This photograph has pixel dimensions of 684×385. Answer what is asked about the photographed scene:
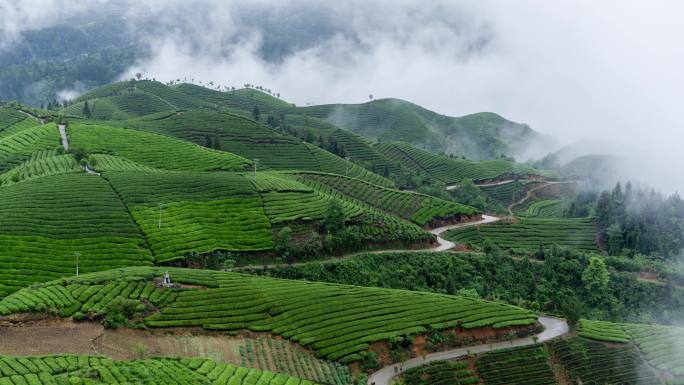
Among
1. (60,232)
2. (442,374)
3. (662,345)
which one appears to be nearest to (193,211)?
(60,232)

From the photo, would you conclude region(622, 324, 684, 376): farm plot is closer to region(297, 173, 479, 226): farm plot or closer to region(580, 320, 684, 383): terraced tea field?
region(580, 320, 684, 383): terraced tea field

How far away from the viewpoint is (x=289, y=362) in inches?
2544

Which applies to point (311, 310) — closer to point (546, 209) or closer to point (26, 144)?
point (26, 144)

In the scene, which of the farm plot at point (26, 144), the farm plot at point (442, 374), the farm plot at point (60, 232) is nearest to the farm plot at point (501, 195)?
the farm plot at point (26, 144)

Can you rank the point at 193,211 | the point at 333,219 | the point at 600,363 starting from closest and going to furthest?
the point at 600,363 < the point at 193,211 < the point at 333,219

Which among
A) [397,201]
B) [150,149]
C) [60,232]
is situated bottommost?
[60,232]

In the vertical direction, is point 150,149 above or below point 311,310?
above

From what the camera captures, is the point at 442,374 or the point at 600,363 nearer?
the point at 442,374

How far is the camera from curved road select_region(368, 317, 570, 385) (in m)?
67.7

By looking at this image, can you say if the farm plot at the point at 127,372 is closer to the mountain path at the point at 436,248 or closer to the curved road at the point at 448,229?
the mountain path at the point at 436,248

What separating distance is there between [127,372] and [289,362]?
745 inches

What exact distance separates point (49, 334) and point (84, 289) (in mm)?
8552

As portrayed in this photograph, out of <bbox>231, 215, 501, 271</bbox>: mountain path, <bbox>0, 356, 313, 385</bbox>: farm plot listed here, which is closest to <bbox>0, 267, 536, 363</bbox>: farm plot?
<bbox>0, 356, 313, 385</bbox>: farm plot

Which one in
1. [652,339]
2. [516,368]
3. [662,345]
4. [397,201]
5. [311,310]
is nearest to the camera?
[516,368]
